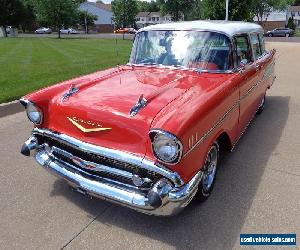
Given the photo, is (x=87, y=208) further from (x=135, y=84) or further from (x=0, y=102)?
(x=0, y=102)

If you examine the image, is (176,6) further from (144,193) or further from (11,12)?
(144,193)

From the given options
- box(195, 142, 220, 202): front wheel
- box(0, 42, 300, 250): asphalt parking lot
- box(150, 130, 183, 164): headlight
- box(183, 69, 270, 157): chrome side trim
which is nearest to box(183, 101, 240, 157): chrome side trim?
box(183, 69, 270, 157): chrome side trim

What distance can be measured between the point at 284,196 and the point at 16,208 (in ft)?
9.18

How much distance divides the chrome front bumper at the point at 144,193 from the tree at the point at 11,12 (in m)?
45.6

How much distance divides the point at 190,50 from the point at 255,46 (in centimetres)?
165

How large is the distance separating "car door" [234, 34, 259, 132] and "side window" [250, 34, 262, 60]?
0.18m

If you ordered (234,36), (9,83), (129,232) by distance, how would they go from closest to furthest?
(129,232) < (234,36) < (9,83)

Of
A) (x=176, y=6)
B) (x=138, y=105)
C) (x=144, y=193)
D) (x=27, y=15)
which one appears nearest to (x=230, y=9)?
(x=138, y=105)

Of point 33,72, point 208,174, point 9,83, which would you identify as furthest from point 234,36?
point 33,72

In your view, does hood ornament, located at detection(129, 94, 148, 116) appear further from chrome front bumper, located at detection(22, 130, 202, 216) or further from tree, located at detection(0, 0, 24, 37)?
tree, located at detection(0, 0, 24, 37)

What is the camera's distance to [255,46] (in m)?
5.34

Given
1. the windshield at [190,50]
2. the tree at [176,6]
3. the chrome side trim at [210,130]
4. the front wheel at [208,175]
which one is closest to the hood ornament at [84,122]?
the chrome side trim at [210,130]

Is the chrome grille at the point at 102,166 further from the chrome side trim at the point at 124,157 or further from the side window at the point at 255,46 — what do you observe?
the side window at the point at 255,46

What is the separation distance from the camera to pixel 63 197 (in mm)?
3680
